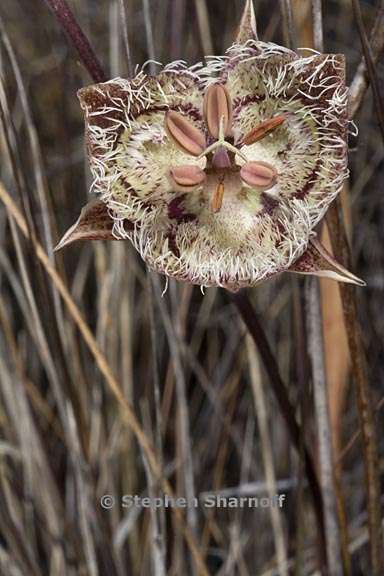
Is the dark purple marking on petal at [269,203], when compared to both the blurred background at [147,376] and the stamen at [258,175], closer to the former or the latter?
the stamen at [258,175]

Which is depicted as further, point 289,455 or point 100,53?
point 100,53

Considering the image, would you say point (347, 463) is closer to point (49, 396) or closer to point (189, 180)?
point (49, 396)

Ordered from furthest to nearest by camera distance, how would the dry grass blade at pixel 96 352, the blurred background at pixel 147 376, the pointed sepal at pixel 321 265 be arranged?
1. the blurred background at pixel 147 376
2. the dry grass blade at pixel 96 352
3. the pointed sepal at pixel 321 265

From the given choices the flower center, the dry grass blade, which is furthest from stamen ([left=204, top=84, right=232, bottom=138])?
the dry grass blade

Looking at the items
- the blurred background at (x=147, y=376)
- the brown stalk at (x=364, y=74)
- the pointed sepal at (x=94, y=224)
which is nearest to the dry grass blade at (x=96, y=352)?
the blurred background at (x=147, y=376)

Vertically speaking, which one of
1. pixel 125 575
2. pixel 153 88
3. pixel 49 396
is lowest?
pixel 125 575

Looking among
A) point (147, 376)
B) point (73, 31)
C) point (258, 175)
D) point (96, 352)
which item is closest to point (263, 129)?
point (258, 175)

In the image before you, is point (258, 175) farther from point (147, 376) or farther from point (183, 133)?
point (147, 376)

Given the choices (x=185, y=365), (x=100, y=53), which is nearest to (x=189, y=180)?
(x=185, y=365)
